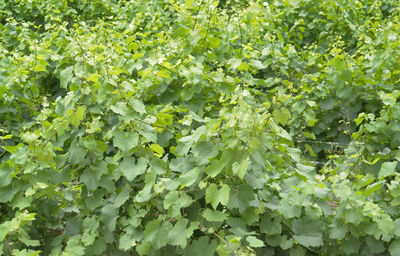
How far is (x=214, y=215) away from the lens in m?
1.96

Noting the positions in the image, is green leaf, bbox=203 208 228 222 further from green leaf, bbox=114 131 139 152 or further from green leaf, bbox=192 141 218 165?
green leaf, bbox=114 131 139 152

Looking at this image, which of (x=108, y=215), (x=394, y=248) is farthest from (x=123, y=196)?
(x=394, y=248)

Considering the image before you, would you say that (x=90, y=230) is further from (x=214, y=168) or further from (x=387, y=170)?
(x=387, y=170)

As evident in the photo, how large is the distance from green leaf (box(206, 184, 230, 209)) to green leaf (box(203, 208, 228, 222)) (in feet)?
0.23

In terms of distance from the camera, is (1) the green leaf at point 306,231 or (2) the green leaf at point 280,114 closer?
(2) the green leaf at point 280,114

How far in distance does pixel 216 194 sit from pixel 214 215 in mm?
97

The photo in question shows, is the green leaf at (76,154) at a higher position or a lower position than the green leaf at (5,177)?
higher

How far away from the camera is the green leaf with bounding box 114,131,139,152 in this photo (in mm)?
2096

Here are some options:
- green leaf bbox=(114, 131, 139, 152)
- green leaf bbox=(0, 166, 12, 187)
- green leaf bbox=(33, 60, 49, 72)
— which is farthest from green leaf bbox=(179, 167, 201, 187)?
green leaf bbox=(33, 60, 49, 72)

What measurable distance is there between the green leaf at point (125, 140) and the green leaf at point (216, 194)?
0.38 meters

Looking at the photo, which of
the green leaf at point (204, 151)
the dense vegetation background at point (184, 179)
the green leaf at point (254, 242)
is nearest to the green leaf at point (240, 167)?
the dense vegetation background at point (184, 179)

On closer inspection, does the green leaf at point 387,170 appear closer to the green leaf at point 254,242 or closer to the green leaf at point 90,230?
the green leaf at point 254,242

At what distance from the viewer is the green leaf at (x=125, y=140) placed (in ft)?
6.88

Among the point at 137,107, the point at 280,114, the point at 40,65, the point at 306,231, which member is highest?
the point at 280,114
